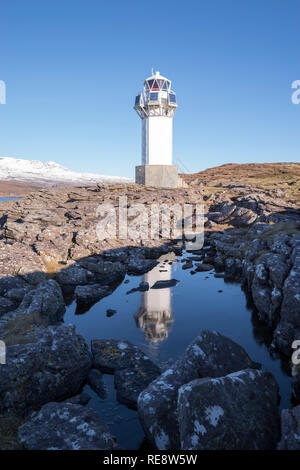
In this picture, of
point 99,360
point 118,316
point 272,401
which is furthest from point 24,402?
point 118,316

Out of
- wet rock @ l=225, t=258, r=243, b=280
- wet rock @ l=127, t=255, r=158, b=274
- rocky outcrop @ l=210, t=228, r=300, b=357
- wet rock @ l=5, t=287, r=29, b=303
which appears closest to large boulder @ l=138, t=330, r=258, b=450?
rocky outcrop @ l=210, t=228, r=300, b=357

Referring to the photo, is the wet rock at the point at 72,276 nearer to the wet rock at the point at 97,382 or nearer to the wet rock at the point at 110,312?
the wet rock at the point at 110,312

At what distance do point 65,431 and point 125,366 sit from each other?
4.66 metres

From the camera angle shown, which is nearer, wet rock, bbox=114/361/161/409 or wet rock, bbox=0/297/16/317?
wet rock, bbox=114/361/161/409

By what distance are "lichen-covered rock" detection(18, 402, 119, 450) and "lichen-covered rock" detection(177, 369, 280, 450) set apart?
2.35 m

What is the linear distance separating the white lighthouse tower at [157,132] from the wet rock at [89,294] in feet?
142

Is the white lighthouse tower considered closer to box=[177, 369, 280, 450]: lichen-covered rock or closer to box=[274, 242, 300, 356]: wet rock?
box=[274, 242, 300, 356]: wet rock

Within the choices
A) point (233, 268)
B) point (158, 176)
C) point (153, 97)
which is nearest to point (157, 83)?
point (153, 97)

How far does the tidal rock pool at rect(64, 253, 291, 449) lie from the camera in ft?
35.7

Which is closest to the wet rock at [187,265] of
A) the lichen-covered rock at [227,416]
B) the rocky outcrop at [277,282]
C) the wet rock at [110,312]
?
the rocky outcrop at [277,282]

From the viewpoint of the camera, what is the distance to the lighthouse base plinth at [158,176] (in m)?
63.3

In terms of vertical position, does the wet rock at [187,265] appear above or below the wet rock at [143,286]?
above
